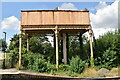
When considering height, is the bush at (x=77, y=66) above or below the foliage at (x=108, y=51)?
below

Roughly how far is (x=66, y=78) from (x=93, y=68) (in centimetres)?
316

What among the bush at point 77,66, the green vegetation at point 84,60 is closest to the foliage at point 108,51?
the green vegetation at point 84,60

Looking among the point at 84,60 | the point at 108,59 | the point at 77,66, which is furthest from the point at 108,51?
the point at 77,66

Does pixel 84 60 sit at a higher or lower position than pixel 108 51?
lower

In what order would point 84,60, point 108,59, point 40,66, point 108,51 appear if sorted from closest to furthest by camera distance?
point 40,66 < point 108,59 < point 108,51 < point 84,60

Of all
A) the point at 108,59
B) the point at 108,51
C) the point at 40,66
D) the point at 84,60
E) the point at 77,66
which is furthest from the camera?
the point at 84,60

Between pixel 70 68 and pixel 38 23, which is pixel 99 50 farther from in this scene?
pixel 38 23

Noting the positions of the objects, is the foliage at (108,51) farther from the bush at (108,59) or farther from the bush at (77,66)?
the bush at (77,66)

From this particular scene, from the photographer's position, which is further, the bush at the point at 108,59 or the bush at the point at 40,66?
the bush at the point at 108,59

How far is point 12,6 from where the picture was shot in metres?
10.6

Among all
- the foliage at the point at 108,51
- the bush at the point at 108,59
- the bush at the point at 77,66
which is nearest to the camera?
the bush at the point at 77,66

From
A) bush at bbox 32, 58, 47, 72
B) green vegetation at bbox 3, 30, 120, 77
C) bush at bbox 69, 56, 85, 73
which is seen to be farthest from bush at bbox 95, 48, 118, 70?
bush at bbox 32, 58, 47, 72

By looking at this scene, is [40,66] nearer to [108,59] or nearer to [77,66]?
[77,66]

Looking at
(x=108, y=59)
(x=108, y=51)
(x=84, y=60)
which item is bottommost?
(x=84, y=60)
